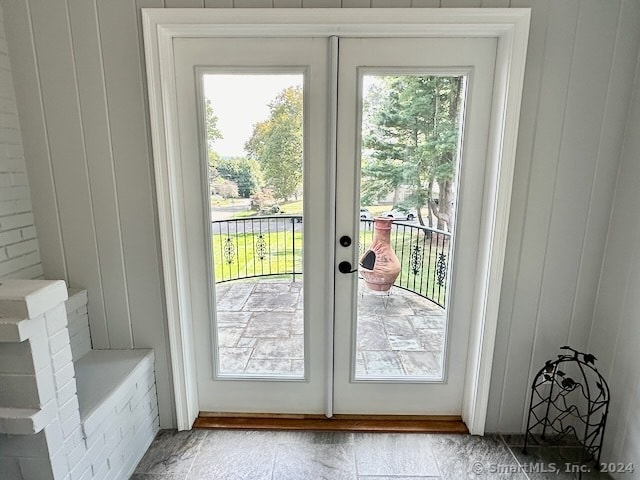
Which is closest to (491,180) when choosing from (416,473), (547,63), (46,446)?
(547,63)

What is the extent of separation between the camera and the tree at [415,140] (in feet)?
5.42

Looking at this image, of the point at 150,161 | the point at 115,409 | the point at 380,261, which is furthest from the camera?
the point at 380,261

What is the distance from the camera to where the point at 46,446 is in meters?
1.16

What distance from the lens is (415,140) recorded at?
1.71 m

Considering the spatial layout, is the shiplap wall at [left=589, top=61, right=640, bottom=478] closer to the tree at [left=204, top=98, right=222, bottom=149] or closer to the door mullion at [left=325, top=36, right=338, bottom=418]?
the door mullion at [left=325, top=36, right=338, bottom=418]

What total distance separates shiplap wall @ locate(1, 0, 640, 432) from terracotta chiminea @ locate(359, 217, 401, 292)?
560mm

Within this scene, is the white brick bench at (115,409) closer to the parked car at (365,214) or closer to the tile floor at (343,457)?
the tile floor at (343,457)

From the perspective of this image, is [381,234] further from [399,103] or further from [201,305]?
[201,305]

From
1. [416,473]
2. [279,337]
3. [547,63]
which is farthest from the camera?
[279,337]

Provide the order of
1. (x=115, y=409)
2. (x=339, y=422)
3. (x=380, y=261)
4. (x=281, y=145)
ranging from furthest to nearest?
(x=339, y=422)
(x=380, y=261)
(x=281, y=145)
(x=115, y=409)

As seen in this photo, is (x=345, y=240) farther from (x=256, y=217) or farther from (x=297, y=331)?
(x=297, y=331)

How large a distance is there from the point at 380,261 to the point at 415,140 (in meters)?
0.63

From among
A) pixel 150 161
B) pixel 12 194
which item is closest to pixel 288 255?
pixel 150 161

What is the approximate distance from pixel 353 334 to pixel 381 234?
0.57 meters
